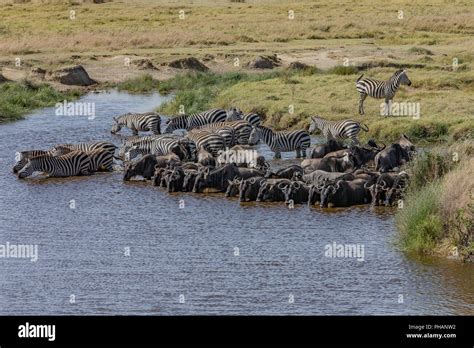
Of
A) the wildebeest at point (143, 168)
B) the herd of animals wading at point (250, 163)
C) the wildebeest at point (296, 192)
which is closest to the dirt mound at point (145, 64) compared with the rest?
the herd of animals wading at point (250, 163)

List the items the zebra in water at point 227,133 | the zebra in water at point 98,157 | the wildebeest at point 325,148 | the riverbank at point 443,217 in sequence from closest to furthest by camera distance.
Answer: the riverbank at point 443,217 → the wildebeest at point 325,148 → the zebra in water at point 98,157 → the zebra in water at point 227,133

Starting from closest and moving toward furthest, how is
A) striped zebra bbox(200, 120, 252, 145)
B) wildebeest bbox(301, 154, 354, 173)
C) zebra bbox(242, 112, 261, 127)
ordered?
wildebeest bbox(301, 154, 354, 173)
striped zebra bbox(200, 120, 252, 145)
zebra bbox(242, 112, 261, 127)

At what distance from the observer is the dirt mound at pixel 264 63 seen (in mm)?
42500

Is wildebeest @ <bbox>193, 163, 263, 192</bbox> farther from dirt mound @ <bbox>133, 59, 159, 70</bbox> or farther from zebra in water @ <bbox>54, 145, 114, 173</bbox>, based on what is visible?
dirt mound @ <bbox>133, 59, 159, 70</bbox>

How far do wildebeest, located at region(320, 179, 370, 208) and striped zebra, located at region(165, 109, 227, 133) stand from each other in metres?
8.36

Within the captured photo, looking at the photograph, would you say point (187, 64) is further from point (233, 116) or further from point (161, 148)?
point (161, 148)

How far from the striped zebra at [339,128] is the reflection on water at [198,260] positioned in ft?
18.8

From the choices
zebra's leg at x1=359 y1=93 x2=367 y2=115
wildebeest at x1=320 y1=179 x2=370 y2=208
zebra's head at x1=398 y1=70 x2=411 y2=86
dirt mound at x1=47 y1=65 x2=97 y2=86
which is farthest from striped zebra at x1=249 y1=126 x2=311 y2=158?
dirt mound at x1=47 y1=65 x2=97 y2=86

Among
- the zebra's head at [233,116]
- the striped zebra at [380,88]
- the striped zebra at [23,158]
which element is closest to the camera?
the striped zebra at [23,158]

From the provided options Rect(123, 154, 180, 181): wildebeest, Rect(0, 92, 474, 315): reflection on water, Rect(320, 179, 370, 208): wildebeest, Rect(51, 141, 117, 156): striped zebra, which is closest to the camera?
Rect(0, 92, 474, 315): reflection on water

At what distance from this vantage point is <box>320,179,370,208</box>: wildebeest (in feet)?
66.6

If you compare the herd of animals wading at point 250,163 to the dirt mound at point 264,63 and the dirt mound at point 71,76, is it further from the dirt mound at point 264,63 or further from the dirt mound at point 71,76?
the dirt mound at point 264,63

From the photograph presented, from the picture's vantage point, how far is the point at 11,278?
16375mm
